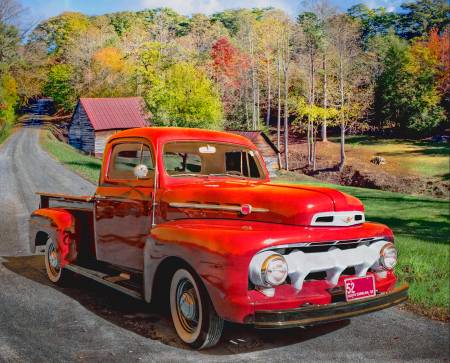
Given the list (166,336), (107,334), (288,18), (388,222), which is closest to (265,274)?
(166,336)

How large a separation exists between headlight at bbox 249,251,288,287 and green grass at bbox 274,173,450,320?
2.50 m

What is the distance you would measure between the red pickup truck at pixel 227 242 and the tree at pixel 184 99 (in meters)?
4.14

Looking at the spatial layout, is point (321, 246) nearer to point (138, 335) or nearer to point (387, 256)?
point (387, 256)

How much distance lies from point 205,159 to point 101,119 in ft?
17.4

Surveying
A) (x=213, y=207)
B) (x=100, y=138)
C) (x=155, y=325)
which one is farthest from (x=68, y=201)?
(x=100, y=138)

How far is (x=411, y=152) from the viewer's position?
16.7 metres

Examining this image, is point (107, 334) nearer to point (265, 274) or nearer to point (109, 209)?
point (109, 209)

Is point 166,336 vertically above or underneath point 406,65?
underneath

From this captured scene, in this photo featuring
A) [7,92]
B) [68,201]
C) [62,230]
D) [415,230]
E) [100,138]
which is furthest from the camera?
[415,230]

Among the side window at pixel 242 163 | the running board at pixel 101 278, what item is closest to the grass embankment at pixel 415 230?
the side window at pixel 242 163

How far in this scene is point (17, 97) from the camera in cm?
778

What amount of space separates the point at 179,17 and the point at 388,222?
7601mm

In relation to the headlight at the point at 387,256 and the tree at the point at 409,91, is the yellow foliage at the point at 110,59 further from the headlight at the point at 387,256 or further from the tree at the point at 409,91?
the tree at the point at 409,91

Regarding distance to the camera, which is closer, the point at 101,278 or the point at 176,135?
the point at 176,135
